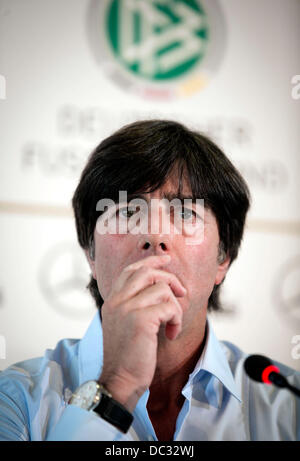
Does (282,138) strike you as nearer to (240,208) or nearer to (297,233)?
(297,233)

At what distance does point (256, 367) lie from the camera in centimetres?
110

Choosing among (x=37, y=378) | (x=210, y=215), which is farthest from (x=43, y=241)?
(x=210, y=215)

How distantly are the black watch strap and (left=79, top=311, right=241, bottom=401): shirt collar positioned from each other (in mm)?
399

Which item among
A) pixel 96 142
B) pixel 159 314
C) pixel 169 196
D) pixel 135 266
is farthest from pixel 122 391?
pixel 96 142

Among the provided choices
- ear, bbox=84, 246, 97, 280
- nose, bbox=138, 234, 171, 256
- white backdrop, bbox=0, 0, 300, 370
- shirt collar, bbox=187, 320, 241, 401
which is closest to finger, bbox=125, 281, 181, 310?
nose, bbox=138, 234, 171, 256

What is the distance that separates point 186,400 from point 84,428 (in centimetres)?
50

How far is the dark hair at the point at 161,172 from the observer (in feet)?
4.99

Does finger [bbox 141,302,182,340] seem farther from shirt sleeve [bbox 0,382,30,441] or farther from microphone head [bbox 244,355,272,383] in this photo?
shirt sleeve [bbox 0,382,30,441]

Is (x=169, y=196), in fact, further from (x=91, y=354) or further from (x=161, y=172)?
(x=91, y=354)

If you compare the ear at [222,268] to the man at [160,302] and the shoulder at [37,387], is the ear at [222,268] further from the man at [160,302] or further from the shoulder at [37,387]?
the shoulder at [37,387]

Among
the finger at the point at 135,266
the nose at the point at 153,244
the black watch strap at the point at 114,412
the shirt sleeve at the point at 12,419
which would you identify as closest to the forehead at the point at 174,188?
the nose at the point at 153,244

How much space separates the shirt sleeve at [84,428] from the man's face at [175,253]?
47 centimetres

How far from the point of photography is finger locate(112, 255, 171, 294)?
114cm

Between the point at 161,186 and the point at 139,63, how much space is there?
1112mm
